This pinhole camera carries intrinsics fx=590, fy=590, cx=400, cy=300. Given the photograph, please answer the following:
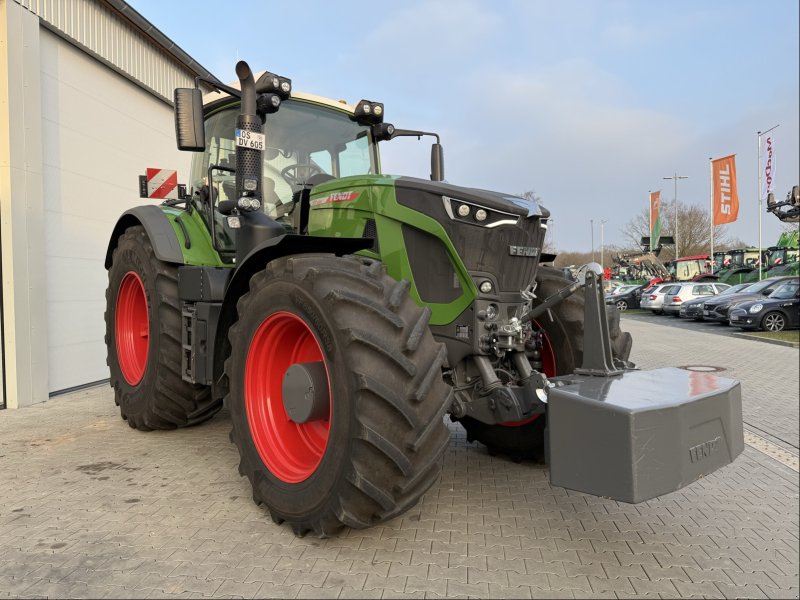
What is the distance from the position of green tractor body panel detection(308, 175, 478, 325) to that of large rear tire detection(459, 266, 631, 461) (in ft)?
2.90

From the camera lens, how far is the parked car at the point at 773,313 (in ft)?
50.8

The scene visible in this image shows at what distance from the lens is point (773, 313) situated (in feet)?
51.1

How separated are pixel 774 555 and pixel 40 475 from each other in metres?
4.36

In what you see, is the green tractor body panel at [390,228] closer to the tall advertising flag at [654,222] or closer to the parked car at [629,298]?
the parked car at [629,298]

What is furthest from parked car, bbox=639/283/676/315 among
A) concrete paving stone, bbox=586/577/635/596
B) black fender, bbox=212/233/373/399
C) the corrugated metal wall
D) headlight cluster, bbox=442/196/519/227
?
concrete paving stone, bbox=586/577/635/596

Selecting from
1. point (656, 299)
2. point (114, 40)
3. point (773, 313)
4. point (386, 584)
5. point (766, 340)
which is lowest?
point (766, 340)

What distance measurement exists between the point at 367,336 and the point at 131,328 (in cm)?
371

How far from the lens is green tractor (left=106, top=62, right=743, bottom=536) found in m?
2.50

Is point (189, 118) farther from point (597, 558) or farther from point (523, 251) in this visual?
point (597, 558)

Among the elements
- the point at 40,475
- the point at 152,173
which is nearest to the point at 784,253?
the point at 152,173

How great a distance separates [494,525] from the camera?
10.4ft

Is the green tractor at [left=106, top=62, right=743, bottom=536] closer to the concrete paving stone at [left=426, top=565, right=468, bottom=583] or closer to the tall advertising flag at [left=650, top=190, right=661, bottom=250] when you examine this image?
the concrete paving stone at [left=426, top=565, right=468, bottom=583]

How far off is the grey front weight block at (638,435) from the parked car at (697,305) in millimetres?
19757

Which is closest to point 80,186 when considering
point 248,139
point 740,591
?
point 248,139
